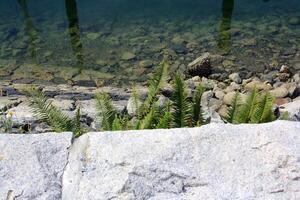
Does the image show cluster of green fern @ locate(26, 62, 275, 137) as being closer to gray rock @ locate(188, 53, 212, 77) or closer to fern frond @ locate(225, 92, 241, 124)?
fern frond @ locate(225, 92, 241, 124)

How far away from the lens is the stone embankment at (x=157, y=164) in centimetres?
240

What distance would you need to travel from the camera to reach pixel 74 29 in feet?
33.8

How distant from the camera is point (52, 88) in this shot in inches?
307

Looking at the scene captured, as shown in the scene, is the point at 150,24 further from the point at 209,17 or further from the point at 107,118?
the point at 107,118

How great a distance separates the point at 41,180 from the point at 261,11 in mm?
9405

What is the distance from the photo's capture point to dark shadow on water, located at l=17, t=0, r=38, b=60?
946 centimetres

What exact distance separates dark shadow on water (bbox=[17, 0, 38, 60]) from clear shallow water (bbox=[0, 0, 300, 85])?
20 millimetres

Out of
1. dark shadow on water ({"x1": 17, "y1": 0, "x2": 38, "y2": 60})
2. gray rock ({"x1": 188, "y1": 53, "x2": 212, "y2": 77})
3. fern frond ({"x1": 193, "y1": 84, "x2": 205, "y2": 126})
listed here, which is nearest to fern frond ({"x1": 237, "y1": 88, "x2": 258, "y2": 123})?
fern frond ({"x1": 193, "y1": 84, "x2": 205, "y2": 126})

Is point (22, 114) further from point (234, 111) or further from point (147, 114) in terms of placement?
point (234, 111)

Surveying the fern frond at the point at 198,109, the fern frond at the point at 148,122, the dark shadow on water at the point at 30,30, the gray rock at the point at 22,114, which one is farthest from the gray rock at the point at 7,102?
the fern frond at the point at 198,109

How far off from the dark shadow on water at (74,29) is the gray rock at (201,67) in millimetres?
2047

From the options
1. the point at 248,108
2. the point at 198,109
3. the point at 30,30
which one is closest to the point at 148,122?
the point at 198,109

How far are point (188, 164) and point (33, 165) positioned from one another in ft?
2.71

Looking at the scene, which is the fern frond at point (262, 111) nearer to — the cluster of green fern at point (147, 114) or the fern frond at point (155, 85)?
the cluster of green fern at point (147, 114)
